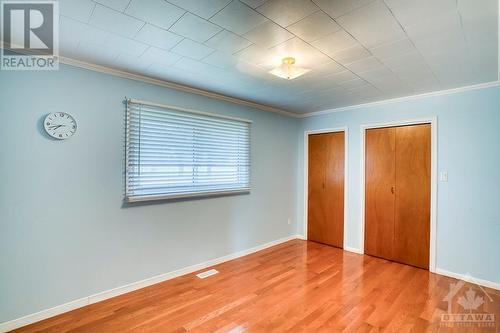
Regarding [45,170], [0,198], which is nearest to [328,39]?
[45,170]

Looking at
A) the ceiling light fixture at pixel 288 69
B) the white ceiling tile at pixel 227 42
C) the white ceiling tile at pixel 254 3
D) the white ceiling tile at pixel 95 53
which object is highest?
the white ceiling tile at pixel 227 42

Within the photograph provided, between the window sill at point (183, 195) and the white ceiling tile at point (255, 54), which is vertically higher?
the white ceiling tile at point (255, 54)

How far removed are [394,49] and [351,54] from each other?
331 mm

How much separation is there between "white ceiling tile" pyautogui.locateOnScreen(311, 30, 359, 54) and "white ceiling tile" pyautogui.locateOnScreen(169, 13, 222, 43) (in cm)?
80

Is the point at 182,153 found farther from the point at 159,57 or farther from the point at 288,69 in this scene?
the point at 288,69

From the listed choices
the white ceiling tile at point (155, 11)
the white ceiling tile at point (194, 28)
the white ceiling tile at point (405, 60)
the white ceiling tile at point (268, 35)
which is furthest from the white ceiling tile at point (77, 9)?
the white ceiling tile at point (405, 60)

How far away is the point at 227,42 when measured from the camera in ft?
→ 6.32

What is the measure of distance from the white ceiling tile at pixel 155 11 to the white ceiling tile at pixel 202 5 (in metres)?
0.06

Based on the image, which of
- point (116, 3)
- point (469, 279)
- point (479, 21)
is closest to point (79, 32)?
point (116, 3)

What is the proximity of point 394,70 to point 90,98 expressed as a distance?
3.04m

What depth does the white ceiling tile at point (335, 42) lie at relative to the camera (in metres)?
1.80

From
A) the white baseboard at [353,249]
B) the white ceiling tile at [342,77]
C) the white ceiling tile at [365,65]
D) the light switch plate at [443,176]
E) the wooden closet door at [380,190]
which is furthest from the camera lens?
the white baseboard at [353,249]

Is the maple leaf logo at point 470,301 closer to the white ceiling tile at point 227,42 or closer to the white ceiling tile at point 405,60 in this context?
the white ceiling tile at point 405,60

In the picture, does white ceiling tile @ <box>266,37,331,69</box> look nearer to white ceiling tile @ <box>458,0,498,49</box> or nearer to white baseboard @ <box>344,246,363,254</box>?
white ceiling tile @ <box>458,0,498,49</box>
